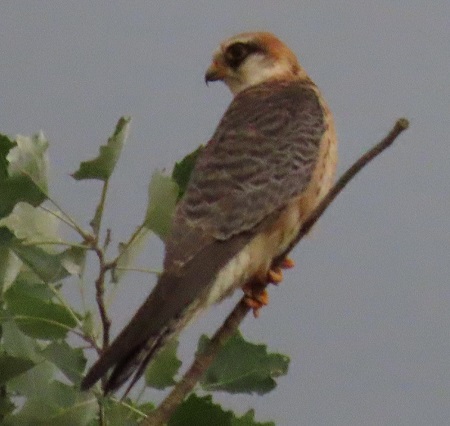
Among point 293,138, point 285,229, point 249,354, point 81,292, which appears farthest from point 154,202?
point 293,138

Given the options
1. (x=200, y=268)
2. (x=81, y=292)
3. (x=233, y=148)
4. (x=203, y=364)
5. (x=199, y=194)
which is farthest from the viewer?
(x=233, y=148)

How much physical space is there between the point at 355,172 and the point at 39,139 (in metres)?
0.39

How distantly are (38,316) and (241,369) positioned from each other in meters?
0.28

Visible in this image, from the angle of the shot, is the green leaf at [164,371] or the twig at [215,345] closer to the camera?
the twig at [215,345]

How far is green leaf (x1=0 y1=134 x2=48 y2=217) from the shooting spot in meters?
1.08

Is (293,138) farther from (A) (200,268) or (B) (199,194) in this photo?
(A) (200,268)

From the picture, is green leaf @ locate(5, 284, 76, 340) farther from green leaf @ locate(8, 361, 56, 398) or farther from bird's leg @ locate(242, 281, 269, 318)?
bird's leg @ locate(242, 281, 269, 318)

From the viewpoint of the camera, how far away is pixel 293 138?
1.67 metres

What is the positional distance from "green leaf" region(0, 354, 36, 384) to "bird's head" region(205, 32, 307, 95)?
1028mm

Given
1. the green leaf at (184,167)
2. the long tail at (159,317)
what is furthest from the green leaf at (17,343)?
the green leaf at (184,167)

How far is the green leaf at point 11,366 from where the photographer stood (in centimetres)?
110

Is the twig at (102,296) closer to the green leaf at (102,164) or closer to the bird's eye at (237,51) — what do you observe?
the green leaf at (102,164)

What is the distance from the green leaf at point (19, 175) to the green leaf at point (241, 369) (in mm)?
325

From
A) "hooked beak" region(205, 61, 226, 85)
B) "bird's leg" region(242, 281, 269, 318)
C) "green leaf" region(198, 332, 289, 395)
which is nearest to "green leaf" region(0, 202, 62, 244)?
"green leaf" region(198, 332, 289, 395)
